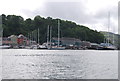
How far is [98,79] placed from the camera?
2161 centimetres

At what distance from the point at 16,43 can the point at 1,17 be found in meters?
15.5

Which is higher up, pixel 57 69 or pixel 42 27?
pixel 42 27

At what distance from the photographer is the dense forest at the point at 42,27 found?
144 meters

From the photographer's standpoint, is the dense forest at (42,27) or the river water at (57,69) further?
the dense forest at (42,27)

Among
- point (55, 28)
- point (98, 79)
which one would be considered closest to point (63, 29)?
point (55, 28)

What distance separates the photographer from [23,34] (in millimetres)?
150750

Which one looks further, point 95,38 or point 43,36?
point 95,38

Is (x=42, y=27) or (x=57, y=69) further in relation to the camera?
(x=42, y=27)

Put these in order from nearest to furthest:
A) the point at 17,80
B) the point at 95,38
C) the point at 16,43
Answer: the point at 17,80 < the point at 16,43 < the point at 95,38

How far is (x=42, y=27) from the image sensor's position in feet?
485

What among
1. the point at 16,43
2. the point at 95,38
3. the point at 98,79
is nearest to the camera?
the point at 98,79

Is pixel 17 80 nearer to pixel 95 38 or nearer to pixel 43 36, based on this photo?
pixel 43 36

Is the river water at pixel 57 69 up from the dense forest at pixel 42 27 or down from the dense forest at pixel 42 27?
down

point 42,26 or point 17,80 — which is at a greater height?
point 42,26
